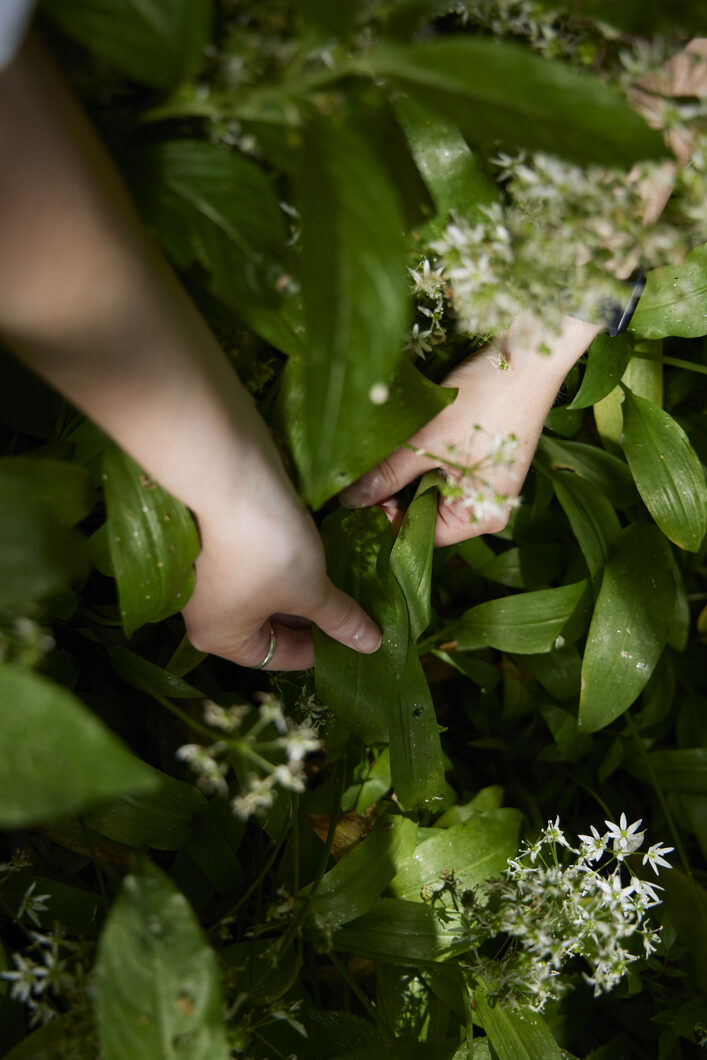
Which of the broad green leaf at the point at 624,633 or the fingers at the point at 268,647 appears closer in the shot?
the fingers at the point at 268,647

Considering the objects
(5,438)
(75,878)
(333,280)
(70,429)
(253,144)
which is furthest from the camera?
(75,878)

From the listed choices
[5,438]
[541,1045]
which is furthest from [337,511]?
[541,1045]

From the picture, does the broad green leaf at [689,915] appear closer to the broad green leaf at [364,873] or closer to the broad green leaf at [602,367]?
the broad green leaf at [364,873]

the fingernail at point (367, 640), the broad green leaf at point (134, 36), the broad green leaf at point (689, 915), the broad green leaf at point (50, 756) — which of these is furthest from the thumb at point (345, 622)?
the broad green leaf at point (689, 915)

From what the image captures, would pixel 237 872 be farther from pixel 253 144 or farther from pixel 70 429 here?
pixel 253 144

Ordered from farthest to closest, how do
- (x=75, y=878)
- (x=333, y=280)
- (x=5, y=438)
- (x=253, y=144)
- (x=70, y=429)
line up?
(x=75, y=878)
(x=5, y=438)
(x=70, y=429)
(x=253, y=144)
(x=333, y=280)

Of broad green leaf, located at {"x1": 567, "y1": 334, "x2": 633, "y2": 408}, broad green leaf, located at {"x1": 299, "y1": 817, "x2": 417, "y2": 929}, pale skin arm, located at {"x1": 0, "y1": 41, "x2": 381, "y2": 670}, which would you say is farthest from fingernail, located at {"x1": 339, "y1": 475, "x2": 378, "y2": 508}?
broad green leaf, located at {"x1": 299, "y1": 817, "x2": 417, "y2": 929}
